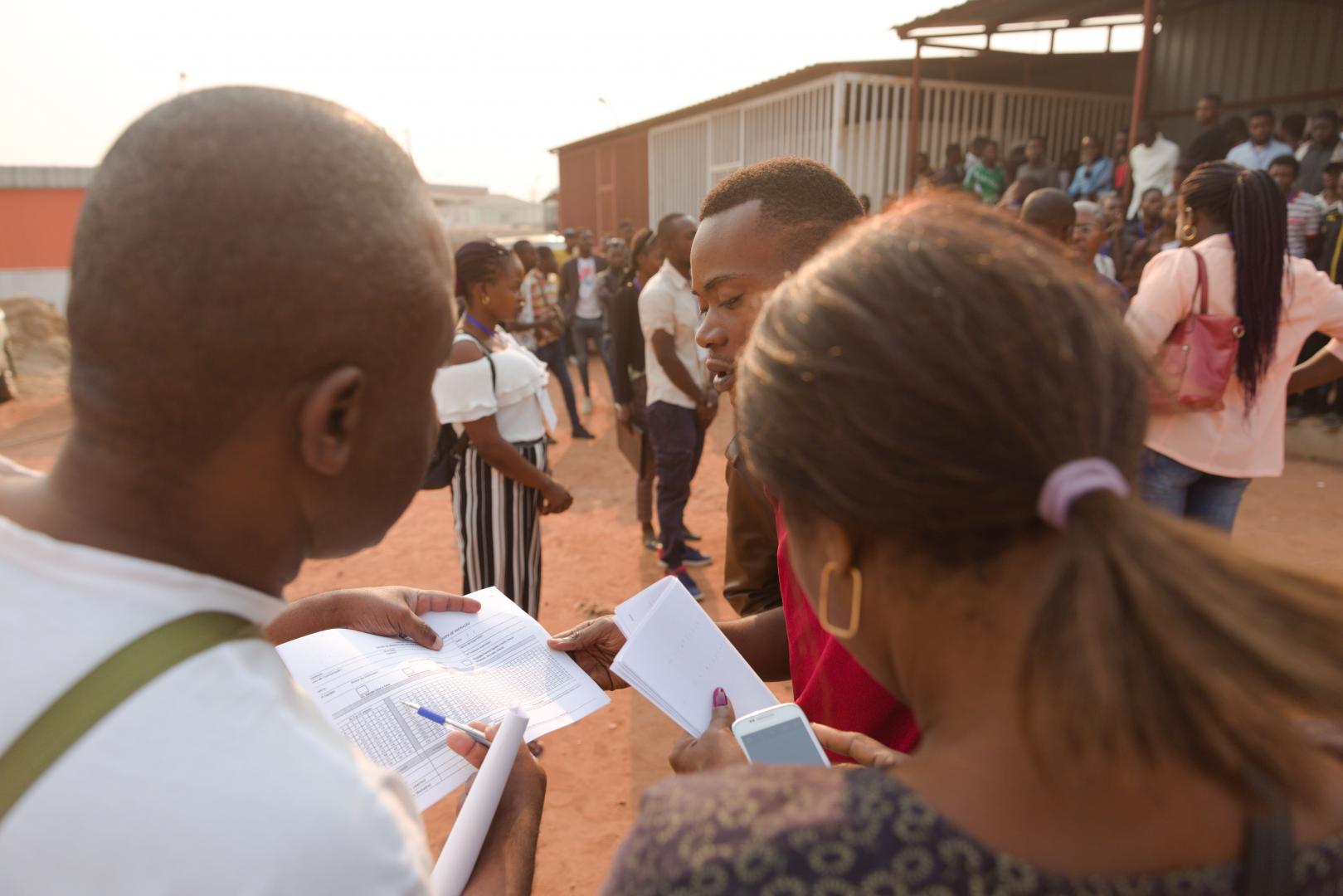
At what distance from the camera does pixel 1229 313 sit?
10.3 feet

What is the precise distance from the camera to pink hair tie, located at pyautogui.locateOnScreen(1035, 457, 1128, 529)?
2.38 feet

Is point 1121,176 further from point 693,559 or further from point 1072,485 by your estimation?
point 1072,485

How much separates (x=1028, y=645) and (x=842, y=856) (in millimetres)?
244

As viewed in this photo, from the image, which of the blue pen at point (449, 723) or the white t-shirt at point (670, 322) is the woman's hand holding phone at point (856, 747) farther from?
the white t-shirt at point (670, 322)

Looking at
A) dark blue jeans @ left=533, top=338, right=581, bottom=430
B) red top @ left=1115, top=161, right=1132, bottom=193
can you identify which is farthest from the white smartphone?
red top @ left=1115, top=161, right=1132, bottom=193

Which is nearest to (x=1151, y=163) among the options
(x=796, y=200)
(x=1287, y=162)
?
(x=1287, y=162)

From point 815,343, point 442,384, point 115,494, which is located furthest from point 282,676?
point 442,384

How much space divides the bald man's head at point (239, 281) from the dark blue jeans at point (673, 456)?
4260 millimetres

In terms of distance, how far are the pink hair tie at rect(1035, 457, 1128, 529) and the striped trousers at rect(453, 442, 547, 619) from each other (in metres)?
2.88

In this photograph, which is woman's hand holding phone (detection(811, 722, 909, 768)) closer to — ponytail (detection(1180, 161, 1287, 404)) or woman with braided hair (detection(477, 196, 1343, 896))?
woman with braided hair (detection(477, 196, 1343, 896))

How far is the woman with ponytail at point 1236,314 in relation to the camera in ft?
10.1

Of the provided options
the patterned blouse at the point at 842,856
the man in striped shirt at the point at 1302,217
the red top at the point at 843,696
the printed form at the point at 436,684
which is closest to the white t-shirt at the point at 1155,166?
the man in striped shirt at the point at 1302,217

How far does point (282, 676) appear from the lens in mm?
833

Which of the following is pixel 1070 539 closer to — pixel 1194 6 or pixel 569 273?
pixel 569 273
